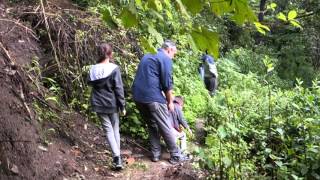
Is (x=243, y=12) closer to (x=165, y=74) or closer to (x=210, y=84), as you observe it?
(x=165, y=74)

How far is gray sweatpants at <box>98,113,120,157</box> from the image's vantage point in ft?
21.9

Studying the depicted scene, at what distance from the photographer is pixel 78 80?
27.3 feet

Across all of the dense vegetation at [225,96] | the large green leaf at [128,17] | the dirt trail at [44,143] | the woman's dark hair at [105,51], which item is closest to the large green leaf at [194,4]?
the dense vegetation at [225,96]

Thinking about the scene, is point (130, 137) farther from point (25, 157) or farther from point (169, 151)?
point (25, 157)

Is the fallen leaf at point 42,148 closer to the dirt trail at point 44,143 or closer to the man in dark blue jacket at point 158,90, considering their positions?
the dirt trail at point 44,143

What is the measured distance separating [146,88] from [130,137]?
5.28ft

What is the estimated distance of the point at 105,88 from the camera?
6645 mm

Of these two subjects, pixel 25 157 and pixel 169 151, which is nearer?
pixel 25 157

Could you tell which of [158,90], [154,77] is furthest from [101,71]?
[158,90]

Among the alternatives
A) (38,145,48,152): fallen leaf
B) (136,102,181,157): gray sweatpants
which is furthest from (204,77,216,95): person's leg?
(38,145,48,152): fallen leaf

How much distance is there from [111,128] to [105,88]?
60 cm

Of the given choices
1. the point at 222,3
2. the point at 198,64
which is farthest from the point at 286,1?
the point at 222,3

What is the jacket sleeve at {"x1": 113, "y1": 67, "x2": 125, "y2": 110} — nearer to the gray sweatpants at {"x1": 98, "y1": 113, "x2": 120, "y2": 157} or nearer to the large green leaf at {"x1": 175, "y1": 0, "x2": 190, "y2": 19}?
the gray sweatpants at {"x1": 98, "y1": 113, "x2": 120, "y2": 157}

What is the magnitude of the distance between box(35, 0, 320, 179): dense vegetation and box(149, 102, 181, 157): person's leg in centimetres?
64
